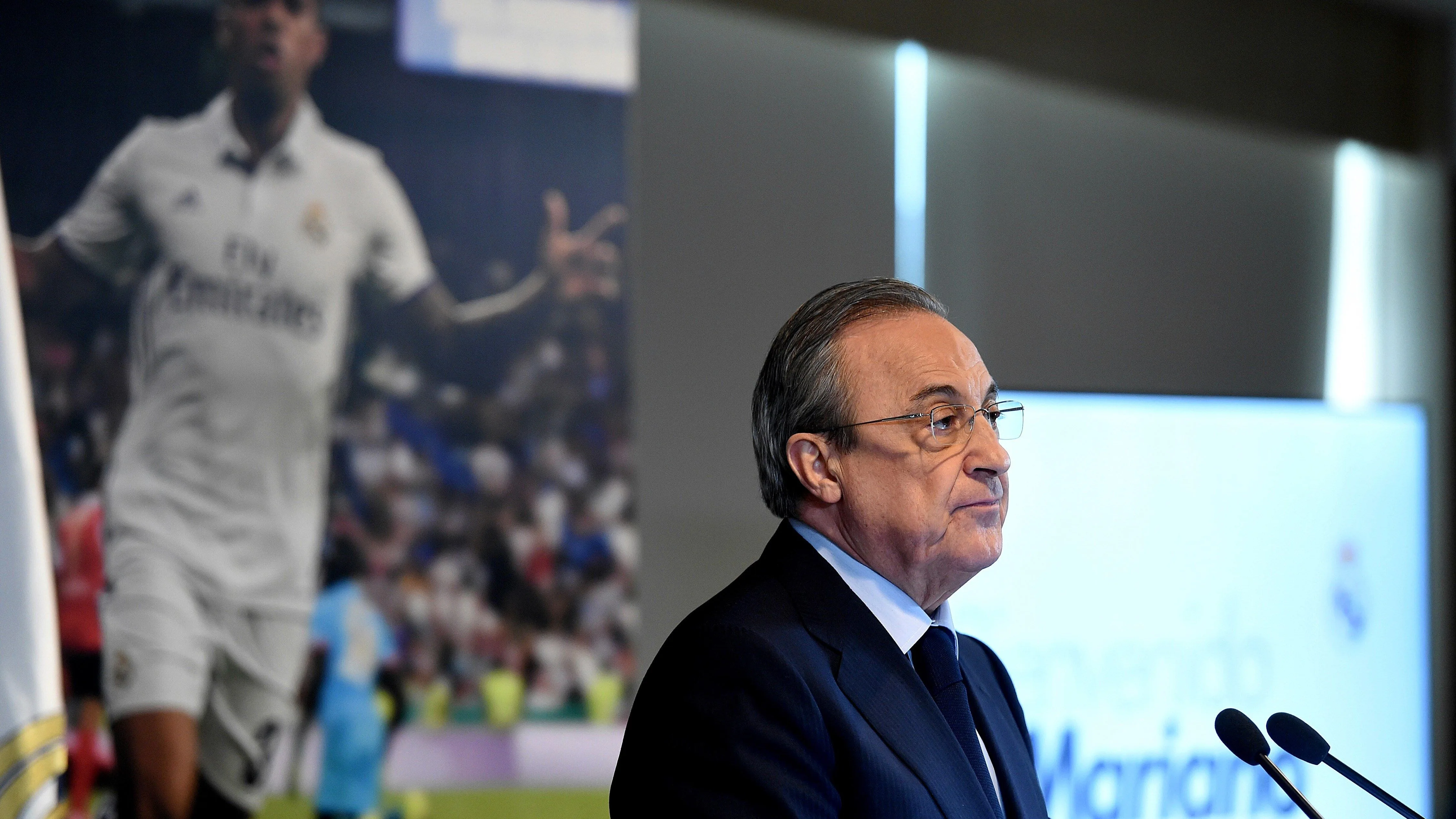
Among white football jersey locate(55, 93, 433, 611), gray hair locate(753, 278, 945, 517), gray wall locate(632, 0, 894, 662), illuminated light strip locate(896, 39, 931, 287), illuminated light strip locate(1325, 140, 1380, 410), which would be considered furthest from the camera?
illuminated light strip locate(1325, 140, 1380, 410)

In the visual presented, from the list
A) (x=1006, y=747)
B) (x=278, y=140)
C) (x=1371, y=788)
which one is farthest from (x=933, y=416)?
(x=278, y=140)

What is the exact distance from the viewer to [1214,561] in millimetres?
3408

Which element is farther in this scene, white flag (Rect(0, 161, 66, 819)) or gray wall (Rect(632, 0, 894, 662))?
gray wall (Rect(632, 0, 894, 662))

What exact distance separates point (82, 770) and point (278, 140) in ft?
4.57

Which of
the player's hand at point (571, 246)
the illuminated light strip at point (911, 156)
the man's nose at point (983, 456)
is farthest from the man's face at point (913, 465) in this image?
the illuminated light strip at point (911, 156)

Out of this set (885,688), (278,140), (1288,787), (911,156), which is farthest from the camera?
(911,156)

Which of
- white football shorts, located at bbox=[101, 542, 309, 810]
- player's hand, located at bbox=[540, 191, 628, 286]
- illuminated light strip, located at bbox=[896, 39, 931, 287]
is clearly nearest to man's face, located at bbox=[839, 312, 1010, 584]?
player's hand, located at bbox=[540, 191, 628, 286]

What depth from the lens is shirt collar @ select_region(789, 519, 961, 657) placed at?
1571mm

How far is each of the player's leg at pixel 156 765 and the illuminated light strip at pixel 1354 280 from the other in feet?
11.6

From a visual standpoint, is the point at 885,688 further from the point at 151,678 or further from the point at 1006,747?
the point at 151,678

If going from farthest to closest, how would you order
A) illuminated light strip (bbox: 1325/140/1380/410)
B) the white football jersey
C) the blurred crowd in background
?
illuminated light strip (bbox: 1325/140/1380/410) → the blurred crowd in background → the white football jersey

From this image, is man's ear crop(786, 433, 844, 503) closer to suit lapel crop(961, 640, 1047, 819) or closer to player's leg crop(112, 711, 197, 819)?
suit lapel crop(961, 640, 1047, 819)

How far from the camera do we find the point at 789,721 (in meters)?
1.35

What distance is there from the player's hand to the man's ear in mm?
1574
